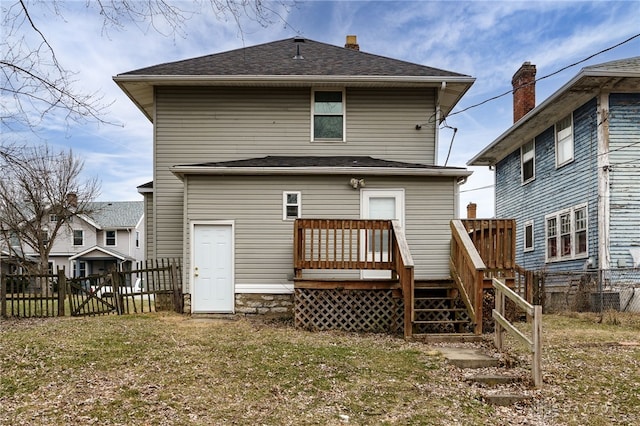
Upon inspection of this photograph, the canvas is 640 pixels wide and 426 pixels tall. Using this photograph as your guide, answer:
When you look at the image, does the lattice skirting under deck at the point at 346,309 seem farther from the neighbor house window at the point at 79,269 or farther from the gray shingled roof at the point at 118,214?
the neighbor house window at the point at 79,269

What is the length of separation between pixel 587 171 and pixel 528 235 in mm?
5123

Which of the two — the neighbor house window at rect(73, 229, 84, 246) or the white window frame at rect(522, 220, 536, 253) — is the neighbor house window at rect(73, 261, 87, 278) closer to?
the neighbor house window at rect(73, 229, 84, 246)

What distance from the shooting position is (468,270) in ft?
29.1

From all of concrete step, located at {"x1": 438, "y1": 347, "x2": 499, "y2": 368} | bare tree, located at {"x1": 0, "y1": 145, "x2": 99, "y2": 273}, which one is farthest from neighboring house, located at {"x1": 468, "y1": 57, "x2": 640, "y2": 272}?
bare tree, located at {"x1": 0, "y1": 145, "x2": 99, "y2": 273}

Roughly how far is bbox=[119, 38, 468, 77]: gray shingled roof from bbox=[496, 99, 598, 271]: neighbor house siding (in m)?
4.36

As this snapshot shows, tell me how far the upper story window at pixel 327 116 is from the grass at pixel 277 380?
5.97m

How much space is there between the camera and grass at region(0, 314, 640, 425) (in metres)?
5.03

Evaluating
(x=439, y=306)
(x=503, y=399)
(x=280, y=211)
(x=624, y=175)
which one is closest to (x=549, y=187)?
(x=624, y=175)

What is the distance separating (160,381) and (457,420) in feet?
10.9

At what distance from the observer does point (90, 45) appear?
19.5ft

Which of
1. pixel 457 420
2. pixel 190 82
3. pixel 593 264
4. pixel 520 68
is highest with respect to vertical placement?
pixel 520 68

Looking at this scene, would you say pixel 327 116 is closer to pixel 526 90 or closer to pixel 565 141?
pixel 565 141

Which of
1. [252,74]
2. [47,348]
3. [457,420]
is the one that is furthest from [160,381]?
[252,74]

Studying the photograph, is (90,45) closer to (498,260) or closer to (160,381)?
(160,381)
